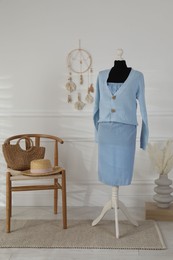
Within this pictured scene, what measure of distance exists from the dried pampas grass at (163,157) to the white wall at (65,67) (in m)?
0.39

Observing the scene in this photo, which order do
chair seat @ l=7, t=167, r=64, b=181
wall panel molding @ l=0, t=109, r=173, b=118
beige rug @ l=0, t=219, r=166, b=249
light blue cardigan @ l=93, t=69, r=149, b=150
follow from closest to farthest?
1. beige rug @ l=0, t=219, r=166, b=249
2. light blue cardigan @ l=93, t=69, r=149, b=150
3. chair seat @ l=7, t=167, r=64, b=181
4. wall panel molding @ l=0, t=109, r=173, b=118

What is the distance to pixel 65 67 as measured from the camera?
13.8 ft

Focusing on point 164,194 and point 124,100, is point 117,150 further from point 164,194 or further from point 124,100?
point 164,194

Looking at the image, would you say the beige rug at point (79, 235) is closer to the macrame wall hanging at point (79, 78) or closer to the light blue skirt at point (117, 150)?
the light blue skirt at point (117, 150)

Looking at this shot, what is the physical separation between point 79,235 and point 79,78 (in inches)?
61.6

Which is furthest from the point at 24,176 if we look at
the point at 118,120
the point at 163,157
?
the point at 163,157

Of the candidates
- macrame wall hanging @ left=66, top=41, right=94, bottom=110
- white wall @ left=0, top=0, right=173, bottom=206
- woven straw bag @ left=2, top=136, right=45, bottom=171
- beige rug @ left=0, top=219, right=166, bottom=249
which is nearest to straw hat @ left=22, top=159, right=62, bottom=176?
woven straw bag @ left=2, top=136, right=45, bottom=171

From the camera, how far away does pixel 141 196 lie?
429 cm

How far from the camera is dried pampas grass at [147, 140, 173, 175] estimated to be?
3.79 metres

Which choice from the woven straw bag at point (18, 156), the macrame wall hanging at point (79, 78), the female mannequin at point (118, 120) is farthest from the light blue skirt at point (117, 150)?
the macrame wall hanging at point (79, 78)

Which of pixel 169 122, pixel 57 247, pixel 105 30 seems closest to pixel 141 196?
pixel 169 122

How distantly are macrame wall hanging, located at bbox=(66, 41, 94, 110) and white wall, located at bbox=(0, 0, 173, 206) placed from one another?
0.18ft

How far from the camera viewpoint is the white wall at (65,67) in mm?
4125

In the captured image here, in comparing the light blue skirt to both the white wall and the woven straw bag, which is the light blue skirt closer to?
the woven straw bag
